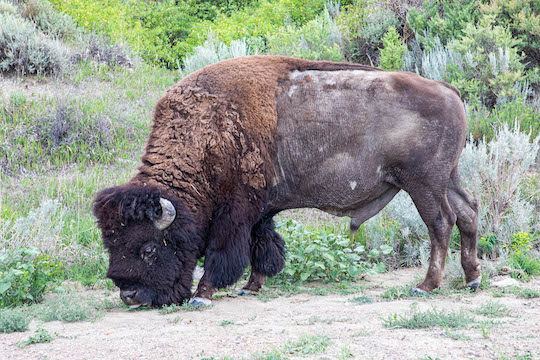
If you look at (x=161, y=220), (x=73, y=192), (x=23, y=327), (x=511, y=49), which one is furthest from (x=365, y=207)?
(x=511, y=49)

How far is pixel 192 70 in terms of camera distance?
11508 millimetres

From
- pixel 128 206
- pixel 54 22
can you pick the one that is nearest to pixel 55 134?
pixel 54 22

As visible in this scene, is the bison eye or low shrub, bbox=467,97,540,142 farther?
low shrub, bbox=467,97,540,142

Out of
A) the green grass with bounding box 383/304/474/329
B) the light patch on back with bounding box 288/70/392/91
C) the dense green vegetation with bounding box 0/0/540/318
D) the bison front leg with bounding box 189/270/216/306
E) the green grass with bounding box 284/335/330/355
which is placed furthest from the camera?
the dense green vegetation with bounding box 0/0/540/318

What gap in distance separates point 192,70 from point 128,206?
22.7 ft

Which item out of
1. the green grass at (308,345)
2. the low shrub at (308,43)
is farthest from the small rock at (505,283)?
the low shrub at (308,43)

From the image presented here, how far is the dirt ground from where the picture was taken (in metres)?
3.58

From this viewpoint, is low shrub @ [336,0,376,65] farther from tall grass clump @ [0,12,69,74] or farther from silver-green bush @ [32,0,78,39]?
silver-green bush @ [32,0,78,39]

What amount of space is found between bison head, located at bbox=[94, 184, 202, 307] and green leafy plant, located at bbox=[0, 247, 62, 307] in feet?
3.00

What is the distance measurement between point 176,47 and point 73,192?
6.84m

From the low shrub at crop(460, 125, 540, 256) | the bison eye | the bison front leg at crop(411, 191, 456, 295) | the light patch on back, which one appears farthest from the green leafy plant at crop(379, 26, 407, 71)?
the bison eye

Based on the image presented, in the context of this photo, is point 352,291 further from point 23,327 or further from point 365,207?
point 23,327

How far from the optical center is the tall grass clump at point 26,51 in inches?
427

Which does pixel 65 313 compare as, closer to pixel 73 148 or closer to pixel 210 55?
pixel 73 148
